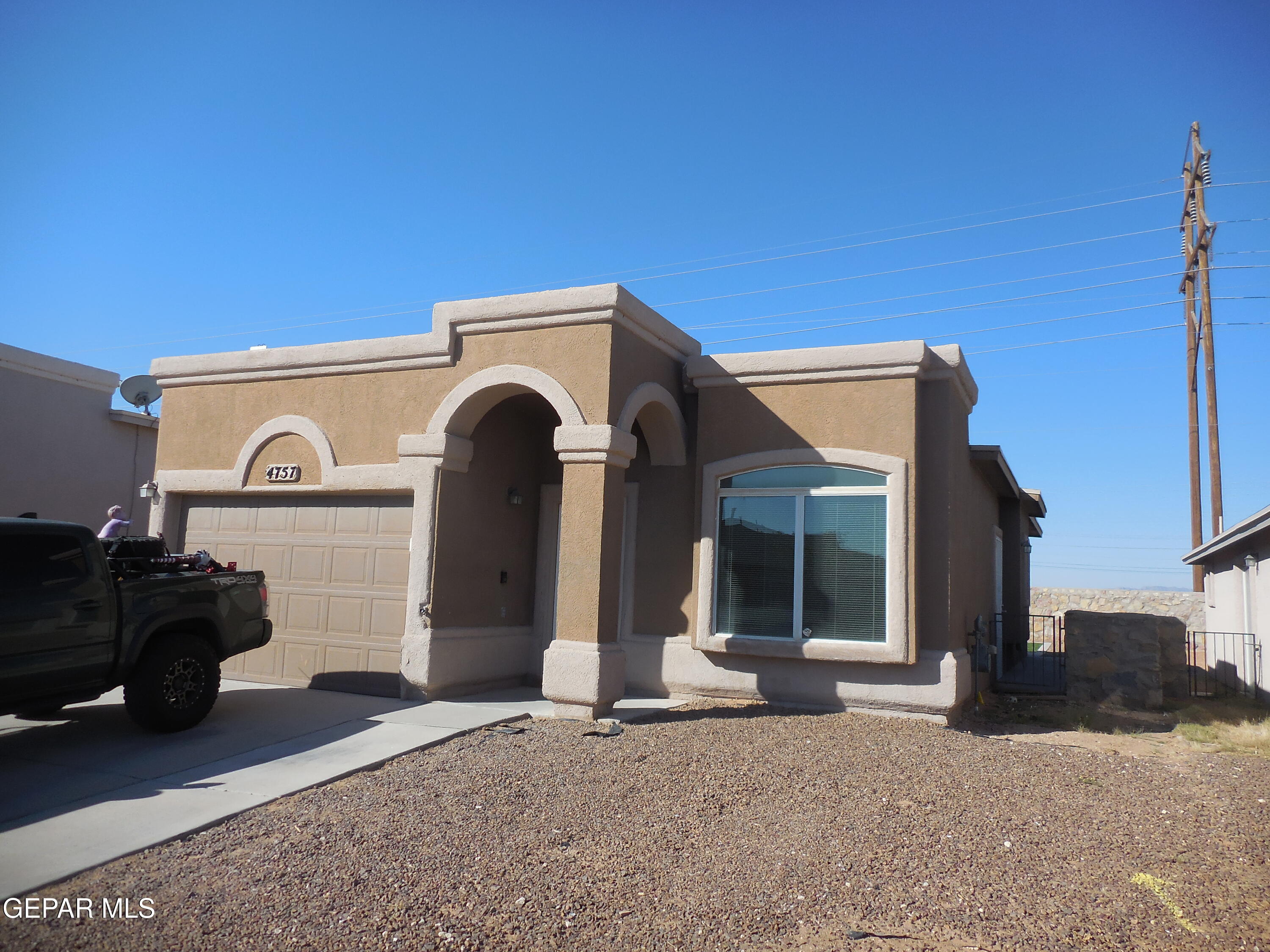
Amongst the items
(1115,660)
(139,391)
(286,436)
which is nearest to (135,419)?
(139,391)

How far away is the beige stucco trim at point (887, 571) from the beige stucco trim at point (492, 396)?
2013 millimetres

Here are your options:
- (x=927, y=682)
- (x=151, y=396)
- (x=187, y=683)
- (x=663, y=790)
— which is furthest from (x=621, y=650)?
(x=151, y=396)

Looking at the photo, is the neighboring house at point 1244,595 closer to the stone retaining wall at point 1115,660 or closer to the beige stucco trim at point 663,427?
the stone retaining wall at point 1115,660

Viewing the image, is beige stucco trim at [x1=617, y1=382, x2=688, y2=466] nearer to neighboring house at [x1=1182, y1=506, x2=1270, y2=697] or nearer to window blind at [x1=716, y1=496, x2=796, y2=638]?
window blind at [x1=716, y1=496, x2=796, y2=638]

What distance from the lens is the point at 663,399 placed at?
32.3 ft

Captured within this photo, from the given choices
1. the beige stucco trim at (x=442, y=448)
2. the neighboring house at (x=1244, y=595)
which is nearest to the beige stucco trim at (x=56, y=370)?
the beige stucco trim at (x=442, y=448)

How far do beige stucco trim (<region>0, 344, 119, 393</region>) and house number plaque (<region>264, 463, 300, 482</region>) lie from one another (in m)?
6.34

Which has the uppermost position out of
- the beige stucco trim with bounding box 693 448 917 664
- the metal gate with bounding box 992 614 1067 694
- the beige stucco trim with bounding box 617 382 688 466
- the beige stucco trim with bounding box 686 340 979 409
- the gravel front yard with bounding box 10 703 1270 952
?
the beige stucco trim with bounding box 686 340 979 409

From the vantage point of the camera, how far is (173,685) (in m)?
7.56

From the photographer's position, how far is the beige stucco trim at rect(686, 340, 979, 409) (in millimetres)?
9391

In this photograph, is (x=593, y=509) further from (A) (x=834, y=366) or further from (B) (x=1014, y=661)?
(B) (x=1014, y=661)

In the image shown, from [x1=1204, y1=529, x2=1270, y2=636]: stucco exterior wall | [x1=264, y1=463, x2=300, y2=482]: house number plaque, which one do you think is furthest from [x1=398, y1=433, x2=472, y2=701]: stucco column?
[x1=1204, y1=529, x2=1270, y2=636]: stucco exterior wall

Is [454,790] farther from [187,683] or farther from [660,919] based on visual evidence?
[187,683]

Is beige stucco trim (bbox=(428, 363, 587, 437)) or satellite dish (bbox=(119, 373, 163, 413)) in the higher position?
satellite dish (bbox=(119, 373, 163, 413))
